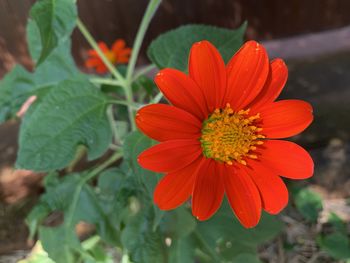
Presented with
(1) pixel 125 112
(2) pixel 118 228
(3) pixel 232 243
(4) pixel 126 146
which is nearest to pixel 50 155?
(4) pixel 126 146

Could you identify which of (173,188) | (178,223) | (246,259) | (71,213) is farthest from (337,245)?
(173,188)

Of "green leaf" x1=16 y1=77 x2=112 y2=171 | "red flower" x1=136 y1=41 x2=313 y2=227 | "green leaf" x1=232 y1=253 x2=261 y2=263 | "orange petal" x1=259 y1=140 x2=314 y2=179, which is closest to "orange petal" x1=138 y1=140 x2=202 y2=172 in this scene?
"red flower" x1=136 y1=41 x2=313 y2=227

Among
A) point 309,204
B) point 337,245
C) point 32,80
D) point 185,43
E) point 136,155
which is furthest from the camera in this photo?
point 309,204

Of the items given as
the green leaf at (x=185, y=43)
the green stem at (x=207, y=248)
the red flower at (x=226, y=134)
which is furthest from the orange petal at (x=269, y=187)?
the green stem at (x=207, y=248)

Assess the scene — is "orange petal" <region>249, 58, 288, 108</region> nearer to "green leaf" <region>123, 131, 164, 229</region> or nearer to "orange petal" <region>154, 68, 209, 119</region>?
"orange petal" <region>154, 68, 209, 119</region>

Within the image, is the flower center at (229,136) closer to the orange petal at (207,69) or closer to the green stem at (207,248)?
the orange petal at (207,69)

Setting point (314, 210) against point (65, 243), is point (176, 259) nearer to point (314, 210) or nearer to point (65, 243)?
point (65, 243)

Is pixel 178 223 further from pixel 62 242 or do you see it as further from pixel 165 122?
→ pixel 165 122
